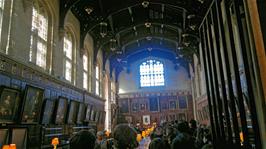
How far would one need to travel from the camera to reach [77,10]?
44.3 feet

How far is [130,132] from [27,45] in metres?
7.28

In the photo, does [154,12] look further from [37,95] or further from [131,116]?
[131,116]

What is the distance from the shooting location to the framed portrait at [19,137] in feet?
23.5

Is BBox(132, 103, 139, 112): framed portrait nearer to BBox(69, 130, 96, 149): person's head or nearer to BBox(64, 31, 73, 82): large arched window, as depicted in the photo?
BBox(64, 31, 73, 82): large arched window

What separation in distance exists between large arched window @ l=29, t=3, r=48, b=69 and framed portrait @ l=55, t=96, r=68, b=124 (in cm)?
157

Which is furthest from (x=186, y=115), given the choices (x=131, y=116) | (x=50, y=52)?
(x=50, y=52)

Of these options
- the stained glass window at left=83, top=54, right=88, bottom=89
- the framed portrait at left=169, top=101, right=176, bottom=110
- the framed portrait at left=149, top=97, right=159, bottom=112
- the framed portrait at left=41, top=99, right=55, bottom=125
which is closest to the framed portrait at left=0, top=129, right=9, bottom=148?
the framed portrait at left=41, top=99, right=55, bottom=125

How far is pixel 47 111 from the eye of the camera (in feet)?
30.5

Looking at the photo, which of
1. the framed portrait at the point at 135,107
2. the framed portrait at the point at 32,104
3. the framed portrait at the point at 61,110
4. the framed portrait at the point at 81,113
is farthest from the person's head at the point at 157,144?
the framed portrait at the point at 135,107

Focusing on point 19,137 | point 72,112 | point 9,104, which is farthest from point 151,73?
point 9,104

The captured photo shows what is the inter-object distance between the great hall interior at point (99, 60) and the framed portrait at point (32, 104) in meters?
0.03

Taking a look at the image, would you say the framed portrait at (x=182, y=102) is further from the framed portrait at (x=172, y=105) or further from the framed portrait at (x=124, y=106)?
the framed portrait at (x=124, y=106)

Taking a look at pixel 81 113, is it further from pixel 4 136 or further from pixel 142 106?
pixel 142 106

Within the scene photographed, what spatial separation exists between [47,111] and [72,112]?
270cm
